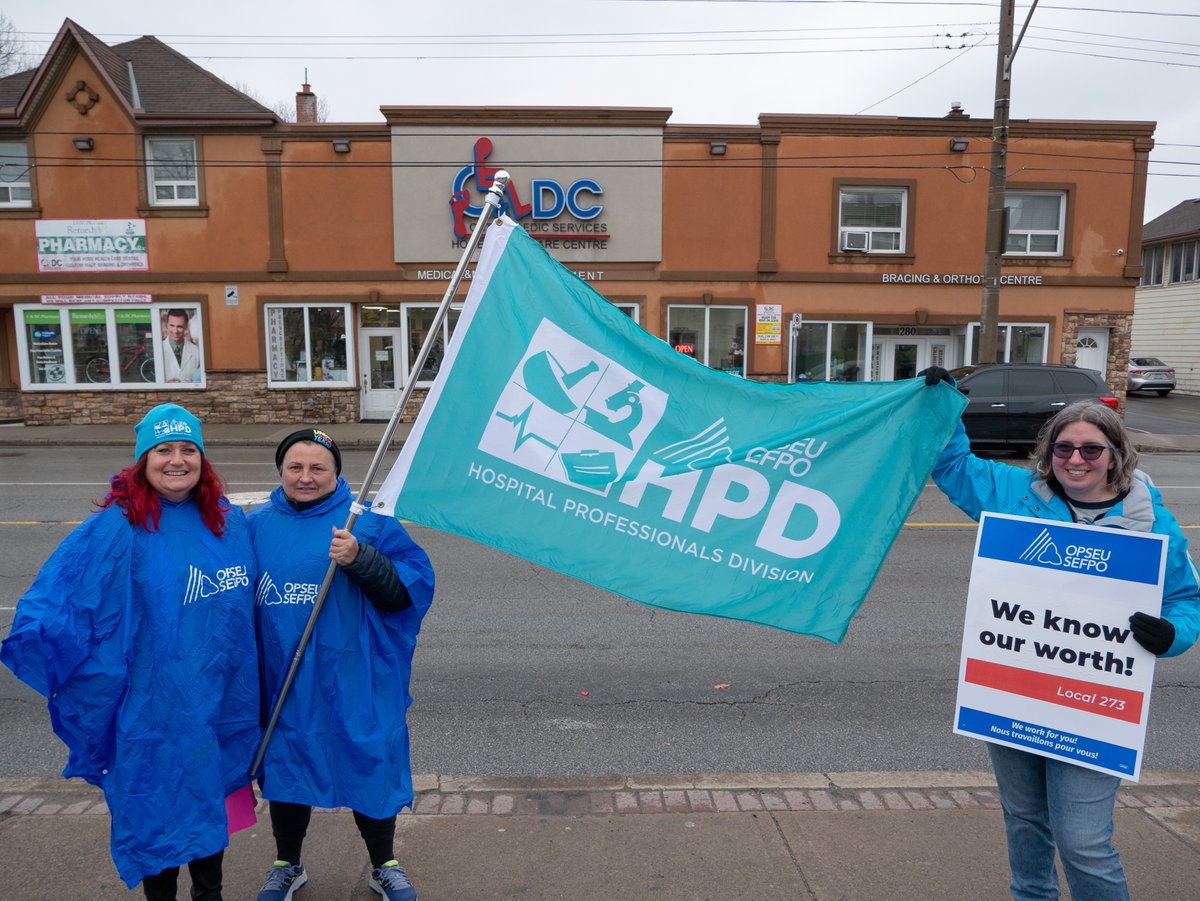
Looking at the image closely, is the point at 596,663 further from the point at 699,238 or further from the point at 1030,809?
the point at 699,238

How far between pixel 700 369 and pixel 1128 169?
22.4m

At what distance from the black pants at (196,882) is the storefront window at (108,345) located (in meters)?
20.1

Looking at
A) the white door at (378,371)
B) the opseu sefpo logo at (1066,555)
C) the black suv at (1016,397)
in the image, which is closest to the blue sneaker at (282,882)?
the opseu sefpo logo at (1066,555)

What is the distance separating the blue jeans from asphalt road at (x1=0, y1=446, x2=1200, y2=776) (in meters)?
1.50

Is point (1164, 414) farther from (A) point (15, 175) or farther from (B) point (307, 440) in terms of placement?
(A) point (15, 175)

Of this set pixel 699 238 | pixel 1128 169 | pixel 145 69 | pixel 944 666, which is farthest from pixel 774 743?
Answer: pixel 145 69

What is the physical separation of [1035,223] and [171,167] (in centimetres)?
2021

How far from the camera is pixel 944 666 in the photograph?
5805 mm

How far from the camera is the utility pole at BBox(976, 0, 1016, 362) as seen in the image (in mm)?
16656

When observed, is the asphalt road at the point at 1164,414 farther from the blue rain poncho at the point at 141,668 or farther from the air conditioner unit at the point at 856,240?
the blue rain poncho at the point at 141,668

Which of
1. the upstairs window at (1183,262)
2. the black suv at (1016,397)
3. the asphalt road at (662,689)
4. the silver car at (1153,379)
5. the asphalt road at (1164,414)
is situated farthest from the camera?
the upstairs window at (1183,262)

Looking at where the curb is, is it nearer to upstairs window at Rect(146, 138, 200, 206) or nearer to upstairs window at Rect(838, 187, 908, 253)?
upstairs window at Rect(838, 187, 908, 253)

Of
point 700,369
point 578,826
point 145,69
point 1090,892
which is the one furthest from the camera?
point 145,69

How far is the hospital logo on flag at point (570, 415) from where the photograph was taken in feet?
10.4
